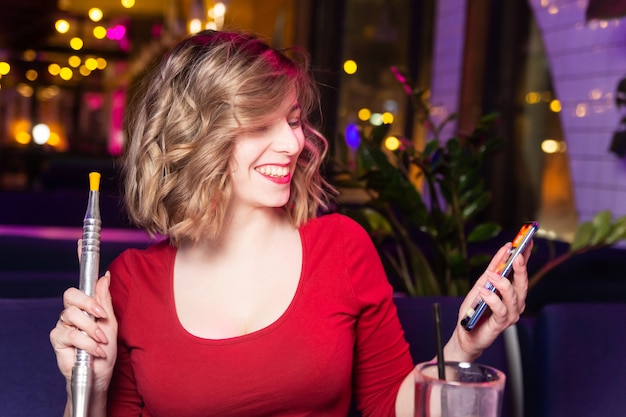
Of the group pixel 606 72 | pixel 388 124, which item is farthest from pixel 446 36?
pixel 388 124

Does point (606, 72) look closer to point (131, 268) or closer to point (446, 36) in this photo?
point (446, 36)

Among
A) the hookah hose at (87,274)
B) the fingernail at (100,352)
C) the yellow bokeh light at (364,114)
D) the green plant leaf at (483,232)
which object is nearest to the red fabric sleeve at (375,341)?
the fingernail at (100,352)

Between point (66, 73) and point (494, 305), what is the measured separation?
1298 centimetres

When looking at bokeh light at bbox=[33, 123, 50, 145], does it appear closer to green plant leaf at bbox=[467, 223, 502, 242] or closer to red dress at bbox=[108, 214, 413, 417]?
green plant leaf at bbox=[467, 223, 502, 242]

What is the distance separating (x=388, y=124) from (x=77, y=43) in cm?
1048

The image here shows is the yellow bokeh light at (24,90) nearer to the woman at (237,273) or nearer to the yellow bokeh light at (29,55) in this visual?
the yellow bokeh light at (29,55)

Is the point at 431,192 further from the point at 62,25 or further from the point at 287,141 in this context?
the point at 62,25

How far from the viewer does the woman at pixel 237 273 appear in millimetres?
1454

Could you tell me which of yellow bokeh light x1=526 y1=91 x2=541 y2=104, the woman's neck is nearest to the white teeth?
the woman's neck

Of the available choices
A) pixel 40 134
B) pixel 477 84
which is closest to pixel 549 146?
pixel 477 84

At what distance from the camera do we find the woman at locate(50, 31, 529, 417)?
1.45m

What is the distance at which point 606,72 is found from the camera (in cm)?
406

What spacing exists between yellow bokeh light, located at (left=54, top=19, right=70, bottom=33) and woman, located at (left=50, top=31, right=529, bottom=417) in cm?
1053

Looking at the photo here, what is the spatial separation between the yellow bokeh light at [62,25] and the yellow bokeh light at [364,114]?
6091mm
